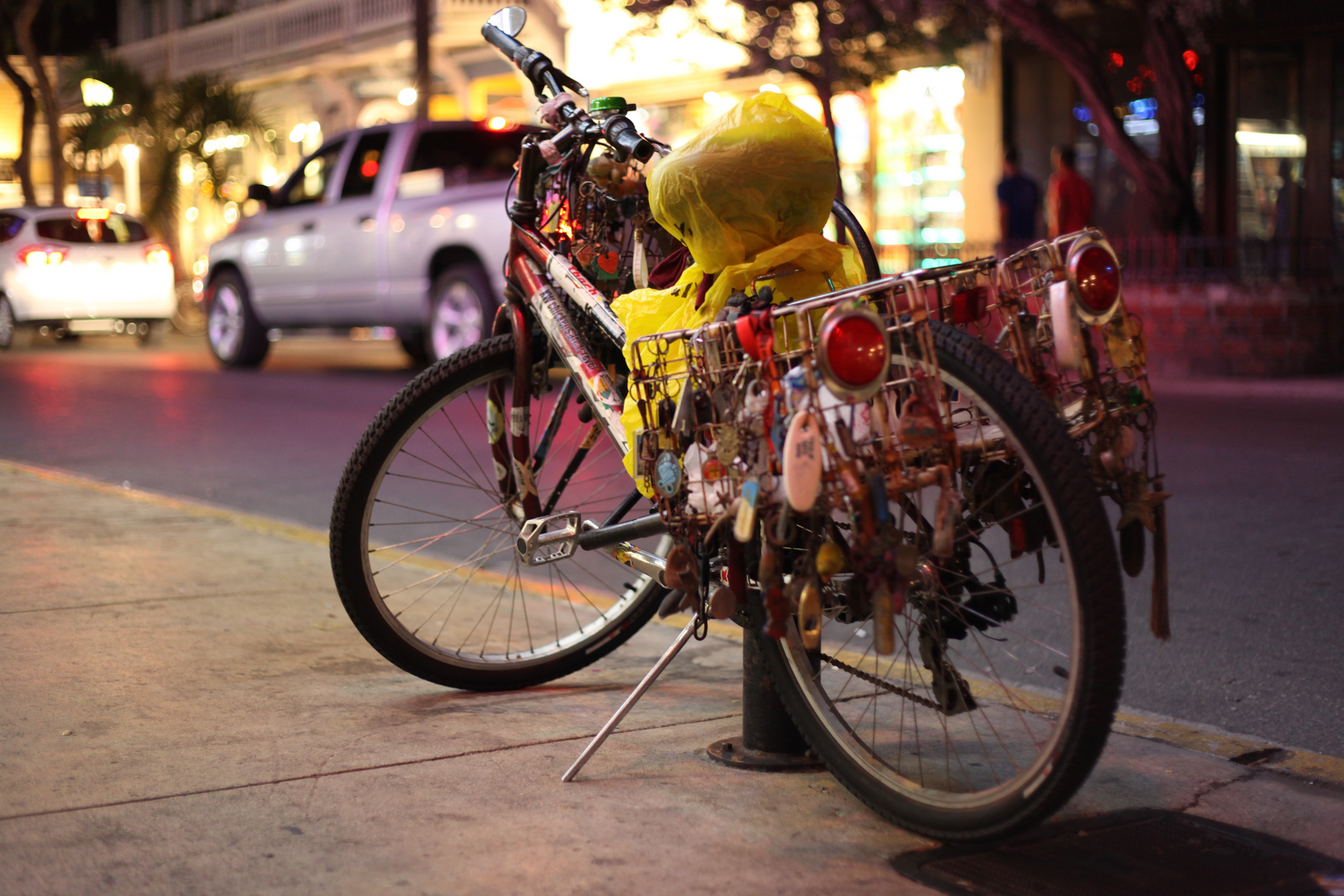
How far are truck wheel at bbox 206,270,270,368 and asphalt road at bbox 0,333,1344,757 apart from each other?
0.32 meters

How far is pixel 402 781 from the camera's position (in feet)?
10.8

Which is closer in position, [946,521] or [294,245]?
[946,521]

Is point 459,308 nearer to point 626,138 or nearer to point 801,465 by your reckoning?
point 626,138

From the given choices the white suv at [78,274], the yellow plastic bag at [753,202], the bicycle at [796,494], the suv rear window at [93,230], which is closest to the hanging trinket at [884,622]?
the bicycle at [796,494]

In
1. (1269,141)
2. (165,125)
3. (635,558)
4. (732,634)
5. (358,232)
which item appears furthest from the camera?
(165,125)

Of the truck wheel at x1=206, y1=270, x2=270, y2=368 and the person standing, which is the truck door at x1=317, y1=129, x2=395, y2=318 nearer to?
the truck wheel at x1=206, y1=270, x2=270, y2=368

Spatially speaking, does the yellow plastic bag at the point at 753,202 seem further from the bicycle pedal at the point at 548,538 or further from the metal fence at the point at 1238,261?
the metal fence at the point at 1238,261

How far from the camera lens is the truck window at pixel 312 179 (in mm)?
14414

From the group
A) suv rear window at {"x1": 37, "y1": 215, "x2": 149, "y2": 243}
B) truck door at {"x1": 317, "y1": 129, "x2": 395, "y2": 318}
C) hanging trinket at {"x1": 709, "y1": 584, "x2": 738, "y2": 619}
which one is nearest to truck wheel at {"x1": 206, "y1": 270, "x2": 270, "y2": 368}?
truck door at {"x1": 317, "y1": 129, "x2": 395, "y2": 318}

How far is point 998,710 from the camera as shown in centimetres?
377

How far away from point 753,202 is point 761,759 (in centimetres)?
119

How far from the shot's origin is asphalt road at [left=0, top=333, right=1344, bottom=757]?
4.21m

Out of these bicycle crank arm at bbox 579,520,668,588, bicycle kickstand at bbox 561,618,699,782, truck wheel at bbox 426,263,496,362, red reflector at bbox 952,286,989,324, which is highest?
truck wheel at bbox 426,263,496,362

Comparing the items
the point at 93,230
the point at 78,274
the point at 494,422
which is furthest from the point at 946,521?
the point at 93,230
